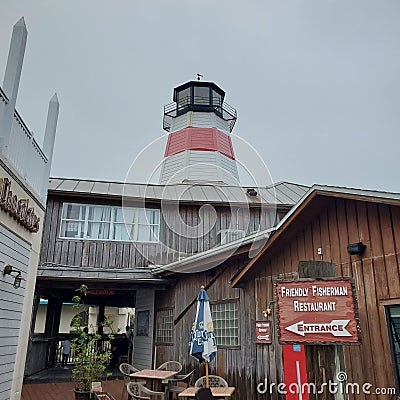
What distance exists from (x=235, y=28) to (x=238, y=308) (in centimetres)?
1194

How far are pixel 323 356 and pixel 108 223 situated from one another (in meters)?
8.98

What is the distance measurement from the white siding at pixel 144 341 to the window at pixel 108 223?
1.75 meters

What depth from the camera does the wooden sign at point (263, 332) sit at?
6.25 metres

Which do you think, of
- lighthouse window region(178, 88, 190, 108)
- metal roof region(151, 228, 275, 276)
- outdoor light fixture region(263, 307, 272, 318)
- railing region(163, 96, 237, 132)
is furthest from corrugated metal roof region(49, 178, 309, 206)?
lighthouse window region(178, 88, 190, 108)

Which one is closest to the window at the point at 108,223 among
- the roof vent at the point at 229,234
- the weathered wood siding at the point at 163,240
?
the weathered wood siding at the point at 163,240

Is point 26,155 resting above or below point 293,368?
above

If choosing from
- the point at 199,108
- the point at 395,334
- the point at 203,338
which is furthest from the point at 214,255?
the point at 199,108

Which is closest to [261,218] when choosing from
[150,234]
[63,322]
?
[150,234]

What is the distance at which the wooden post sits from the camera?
3299 millimetres

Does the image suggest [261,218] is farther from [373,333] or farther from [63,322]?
[63,322]

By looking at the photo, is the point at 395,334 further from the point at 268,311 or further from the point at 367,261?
the point at 268,311

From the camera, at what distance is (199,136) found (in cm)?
2083

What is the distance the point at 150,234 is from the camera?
11.6 metres

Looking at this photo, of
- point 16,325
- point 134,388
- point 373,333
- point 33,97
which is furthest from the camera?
point 33,97
